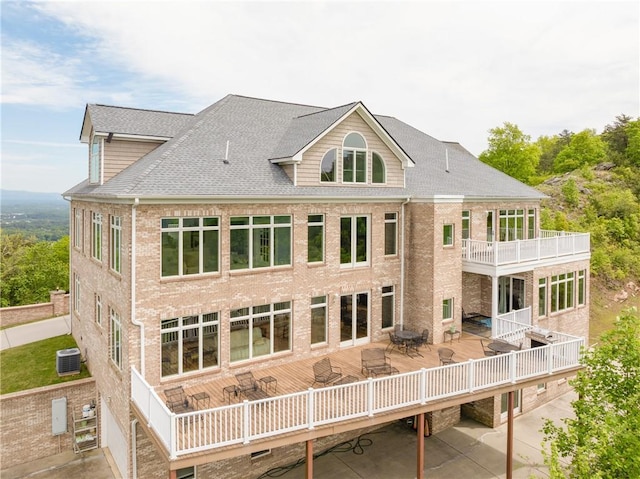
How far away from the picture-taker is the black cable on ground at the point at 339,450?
13617 millimetres

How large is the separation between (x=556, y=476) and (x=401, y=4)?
1759 cm

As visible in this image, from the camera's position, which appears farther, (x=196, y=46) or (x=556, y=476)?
(x=196, y=46)

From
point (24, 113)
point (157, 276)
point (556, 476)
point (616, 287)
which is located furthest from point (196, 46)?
point (24, 113)

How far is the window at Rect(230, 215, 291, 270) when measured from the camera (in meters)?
13.4

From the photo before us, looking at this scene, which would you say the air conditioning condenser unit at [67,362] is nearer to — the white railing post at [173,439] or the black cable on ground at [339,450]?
the black cable on ground at [339,450]

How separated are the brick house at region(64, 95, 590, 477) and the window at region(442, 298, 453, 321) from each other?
64 millimetres

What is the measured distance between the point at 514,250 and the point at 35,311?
92.0 feet

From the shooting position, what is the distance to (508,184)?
75.4 ft

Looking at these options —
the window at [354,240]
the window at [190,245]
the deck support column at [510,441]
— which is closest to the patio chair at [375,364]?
the window at [354,240]

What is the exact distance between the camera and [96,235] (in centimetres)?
1608

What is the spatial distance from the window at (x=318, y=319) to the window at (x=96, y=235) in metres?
7.89

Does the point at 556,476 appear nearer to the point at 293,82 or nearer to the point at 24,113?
the point at 293,82

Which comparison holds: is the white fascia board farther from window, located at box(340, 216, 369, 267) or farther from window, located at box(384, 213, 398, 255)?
window, located at box(340, 216, 369, 267)

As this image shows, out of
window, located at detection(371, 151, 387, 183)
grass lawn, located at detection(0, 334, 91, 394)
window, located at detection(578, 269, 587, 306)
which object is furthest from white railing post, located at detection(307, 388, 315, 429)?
window, located at detection(578, 269, 587, 306)
